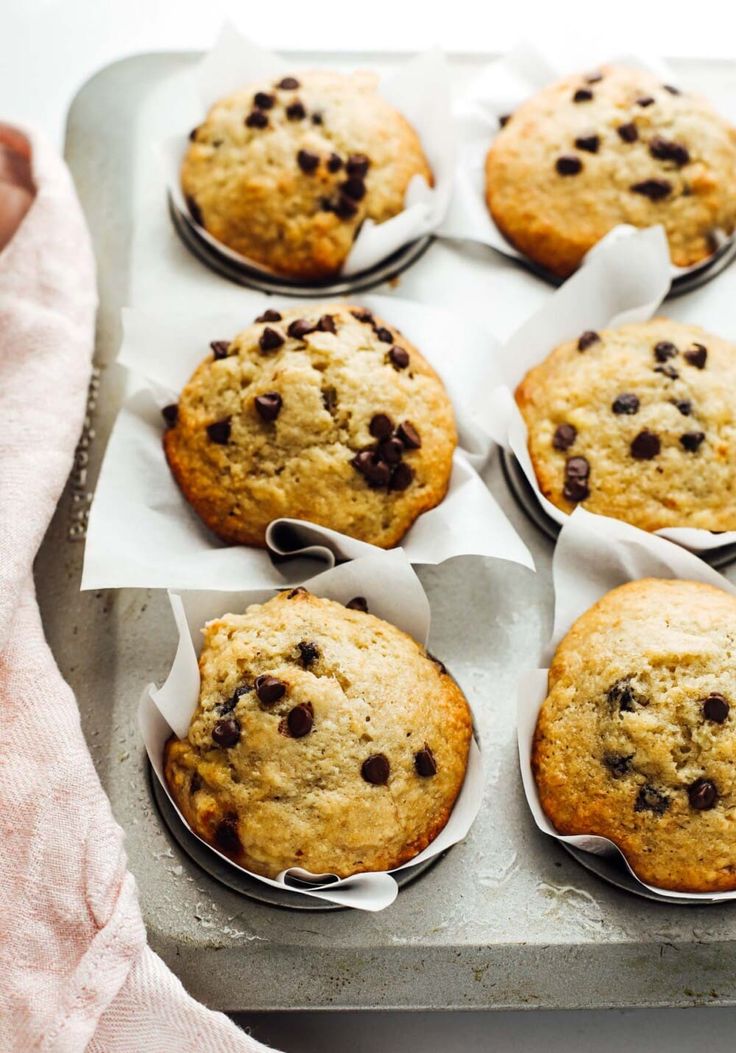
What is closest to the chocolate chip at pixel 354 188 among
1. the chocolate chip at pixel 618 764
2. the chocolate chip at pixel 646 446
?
the chocolate chip at pixel 646 446

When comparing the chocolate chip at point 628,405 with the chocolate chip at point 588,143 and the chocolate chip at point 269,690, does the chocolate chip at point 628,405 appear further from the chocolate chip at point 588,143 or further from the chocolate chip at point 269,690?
the chocolate chip at point 269,690

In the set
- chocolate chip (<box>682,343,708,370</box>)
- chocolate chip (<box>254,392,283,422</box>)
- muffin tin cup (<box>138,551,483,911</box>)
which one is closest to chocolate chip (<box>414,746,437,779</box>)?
muffin tin cup (<box>138,551,483,911</box>)

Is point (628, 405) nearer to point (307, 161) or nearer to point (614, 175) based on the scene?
point (614, 175)

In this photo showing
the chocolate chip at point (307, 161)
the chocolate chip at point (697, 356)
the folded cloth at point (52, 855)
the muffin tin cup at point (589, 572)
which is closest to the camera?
the folded cloth at point (52, 855)

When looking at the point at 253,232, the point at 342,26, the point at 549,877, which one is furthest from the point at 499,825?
the point at 342,26

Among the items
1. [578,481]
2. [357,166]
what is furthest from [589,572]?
[357,166]

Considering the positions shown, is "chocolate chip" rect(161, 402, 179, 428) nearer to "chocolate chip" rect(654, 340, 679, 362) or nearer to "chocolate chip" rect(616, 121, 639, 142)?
"chocolate chip" rect(654, 340, 679, 362)
